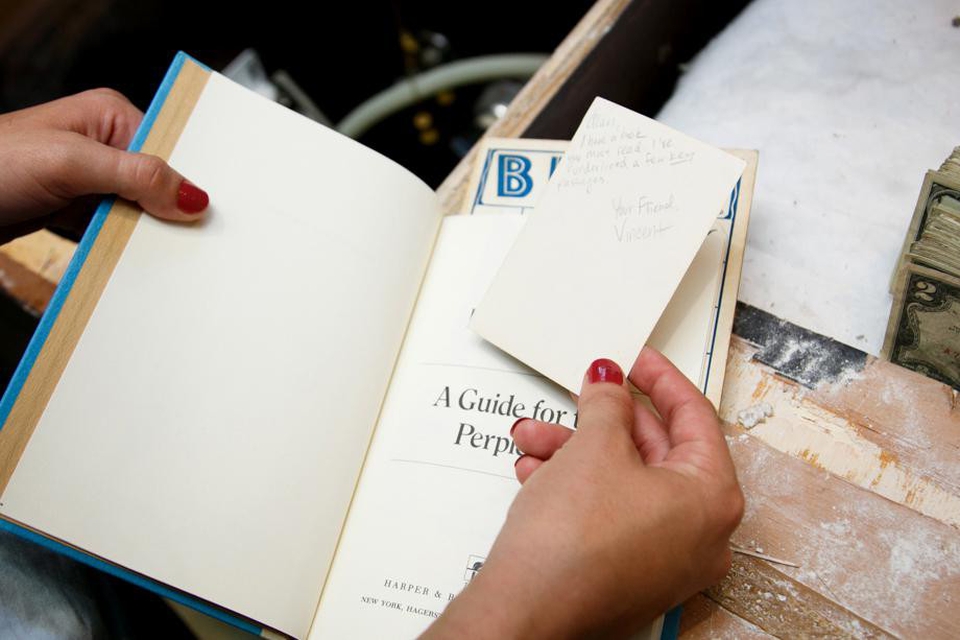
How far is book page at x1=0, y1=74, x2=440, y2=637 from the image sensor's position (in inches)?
21.3

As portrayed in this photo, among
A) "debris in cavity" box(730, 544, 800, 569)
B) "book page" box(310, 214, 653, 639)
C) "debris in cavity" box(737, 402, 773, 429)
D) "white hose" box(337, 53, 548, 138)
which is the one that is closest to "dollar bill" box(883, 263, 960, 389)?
"debris in cavity" box(737, 402, 773, 429)

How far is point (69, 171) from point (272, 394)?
291 millimetres

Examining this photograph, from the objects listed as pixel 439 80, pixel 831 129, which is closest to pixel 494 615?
pixel 831 129

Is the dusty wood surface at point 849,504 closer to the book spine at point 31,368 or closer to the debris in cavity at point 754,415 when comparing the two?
the debris in cavity at point 754,415

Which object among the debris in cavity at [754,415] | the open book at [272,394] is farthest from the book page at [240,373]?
the debris in cavity at [754,415]

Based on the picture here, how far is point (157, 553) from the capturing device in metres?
0.54

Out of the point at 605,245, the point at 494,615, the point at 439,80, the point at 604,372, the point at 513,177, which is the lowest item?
the point at 494,615

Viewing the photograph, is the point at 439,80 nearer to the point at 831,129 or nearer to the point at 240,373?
the point at 831,129

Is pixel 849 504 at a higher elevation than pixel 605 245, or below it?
below

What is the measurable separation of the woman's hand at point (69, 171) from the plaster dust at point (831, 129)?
620 mm

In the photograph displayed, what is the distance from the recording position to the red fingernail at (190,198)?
23.5 inches

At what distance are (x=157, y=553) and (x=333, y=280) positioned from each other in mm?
296

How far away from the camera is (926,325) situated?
65 cm

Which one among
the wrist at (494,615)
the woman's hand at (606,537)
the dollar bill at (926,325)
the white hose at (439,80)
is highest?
the white hose at (439,80)
